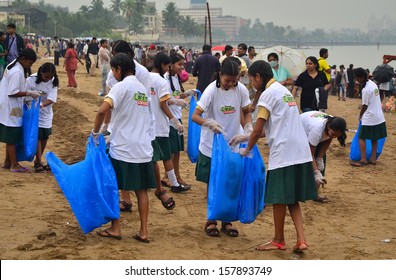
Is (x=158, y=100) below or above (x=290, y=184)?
above

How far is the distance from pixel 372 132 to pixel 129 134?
635 cm

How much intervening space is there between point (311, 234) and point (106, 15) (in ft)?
513

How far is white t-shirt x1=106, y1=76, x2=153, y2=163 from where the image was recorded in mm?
6219

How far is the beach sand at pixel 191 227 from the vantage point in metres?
6.13

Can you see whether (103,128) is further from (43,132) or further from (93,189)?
(43,132)

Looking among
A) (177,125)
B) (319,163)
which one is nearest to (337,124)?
(319,163)

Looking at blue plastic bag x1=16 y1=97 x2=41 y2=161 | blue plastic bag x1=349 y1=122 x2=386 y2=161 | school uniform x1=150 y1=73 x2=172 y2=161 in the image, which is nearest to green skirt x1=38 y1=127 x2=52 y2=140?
blue plastic bag x1=16 y1=97 x2=41 y2=161

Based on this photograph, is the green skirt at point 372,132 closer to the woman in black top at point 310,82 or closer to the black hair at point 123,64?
the woman in black top at point 310,82

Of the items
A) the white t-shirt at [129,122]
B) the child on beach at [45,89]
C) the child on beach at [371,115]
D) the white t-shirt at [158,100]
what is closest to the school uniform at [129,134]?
the white t-shirt at [129,122]

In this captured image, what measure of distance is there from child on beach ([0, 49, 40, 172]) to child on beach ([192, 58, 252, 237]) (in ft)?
10.2

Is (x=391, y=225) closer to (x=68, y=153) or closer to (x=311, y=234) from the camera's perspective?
(x=311, y=234)

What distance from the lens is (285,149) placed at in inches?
239

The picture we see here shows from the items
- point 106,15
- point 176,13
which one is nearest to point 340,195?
point 106,15

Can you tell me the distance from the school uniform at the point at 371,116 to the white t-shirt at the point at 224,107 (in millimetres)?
4835
